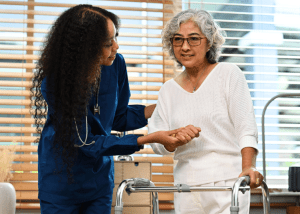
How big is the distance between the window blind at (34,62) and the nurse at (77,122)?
1.46 metres

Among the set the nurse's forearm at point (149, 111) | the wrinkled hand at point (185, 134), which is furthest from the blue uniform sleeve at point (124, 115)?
the wrinkled hand at point (185, 134)

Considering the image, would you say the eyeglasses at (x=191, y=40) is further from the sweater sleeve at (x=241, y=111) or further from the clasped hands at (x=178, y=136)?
the clasped hands at (x=178, y=136)

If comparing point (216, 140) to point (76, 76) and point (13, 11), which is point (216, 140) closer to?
point (76, 76)

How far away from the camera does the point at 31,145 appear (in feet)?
9.53

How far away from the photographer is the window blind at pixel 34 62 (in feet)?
9.38

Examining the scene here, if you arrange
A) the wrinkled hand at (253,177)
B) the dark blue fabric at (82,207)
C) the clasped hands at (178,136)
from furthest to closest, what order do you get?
the dark blue fabric at (82,207), the clasped hands at (178,136), the wrinkled hand at (253,177)

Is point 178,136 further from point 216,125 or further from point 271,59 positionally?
point 271,59

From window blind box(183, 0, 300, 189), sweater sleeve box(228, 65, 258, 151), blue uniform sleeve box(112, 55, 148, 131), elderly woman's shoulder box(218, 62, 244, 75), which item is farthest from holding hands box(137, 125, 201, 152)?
window blind box(183, 0, 300, 189)

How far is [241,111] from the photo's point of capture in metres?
1.22

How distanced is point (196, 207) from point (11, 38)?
2.37 meters

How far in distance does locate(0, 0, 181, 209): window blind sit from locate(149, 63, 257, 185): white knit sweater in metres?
1.60

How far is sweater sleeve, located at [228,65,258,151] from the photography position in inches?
46.3

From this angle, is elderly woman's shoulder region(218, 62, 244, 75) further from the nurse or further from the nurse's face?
the nurse's face

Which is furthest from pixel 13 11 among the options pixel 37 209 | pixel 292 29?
pixel 292 29
